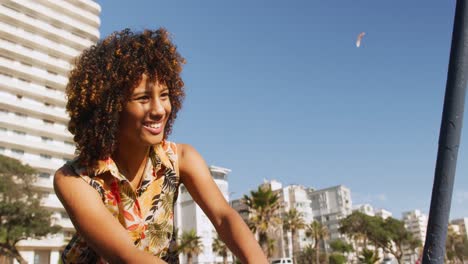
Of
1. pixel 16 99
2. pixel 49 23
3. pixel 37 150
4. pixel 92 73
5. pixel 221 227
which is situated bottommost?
pixel 221 227

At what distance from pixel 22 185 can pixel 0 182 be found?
307cm

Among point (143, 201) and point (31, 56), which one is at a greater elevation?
point (31, 56)

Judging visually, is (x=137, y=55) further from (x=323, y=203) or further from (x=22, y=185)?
(x=323, y=203)

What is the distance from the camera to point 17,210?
43531 millimetres

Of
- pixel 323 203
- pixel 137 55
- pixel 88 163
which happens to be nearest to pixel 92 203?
pixel 88 163

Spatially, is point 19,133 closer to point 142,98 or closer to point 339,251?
point 142,98

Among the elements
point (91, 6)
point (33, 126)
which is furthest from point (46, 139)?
point (91, 6)

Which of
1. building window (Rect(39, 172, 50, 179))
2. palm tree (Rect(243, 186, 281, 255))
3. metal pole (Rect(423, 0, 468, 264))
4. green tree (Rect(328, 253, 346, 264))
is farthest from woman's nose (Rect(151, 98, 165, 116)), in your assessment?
green tree (Rect(328, 253, 346, 264))

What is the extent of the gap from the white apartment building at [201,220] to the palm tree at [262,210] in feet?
129

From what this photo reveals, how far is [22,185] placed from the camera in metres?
46.5

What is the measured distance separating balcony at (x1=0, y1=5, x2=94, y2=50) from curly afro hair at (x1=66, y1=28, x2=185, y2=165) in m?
71.0

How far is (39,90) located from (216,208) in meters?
69.2

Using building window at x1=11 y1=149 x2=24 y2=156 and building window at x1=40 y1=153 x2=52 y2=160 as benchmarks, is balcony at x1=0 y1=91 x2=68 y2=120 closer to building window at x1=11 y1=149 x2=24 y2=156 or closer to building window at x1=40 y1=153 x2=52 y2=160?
building window at x1=40 y1=153 x2=52 y2=160

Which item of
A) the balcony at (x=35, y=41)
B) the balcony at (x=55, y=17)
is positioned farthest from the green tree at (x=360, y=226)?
the balcony at (x=35, y=41)
